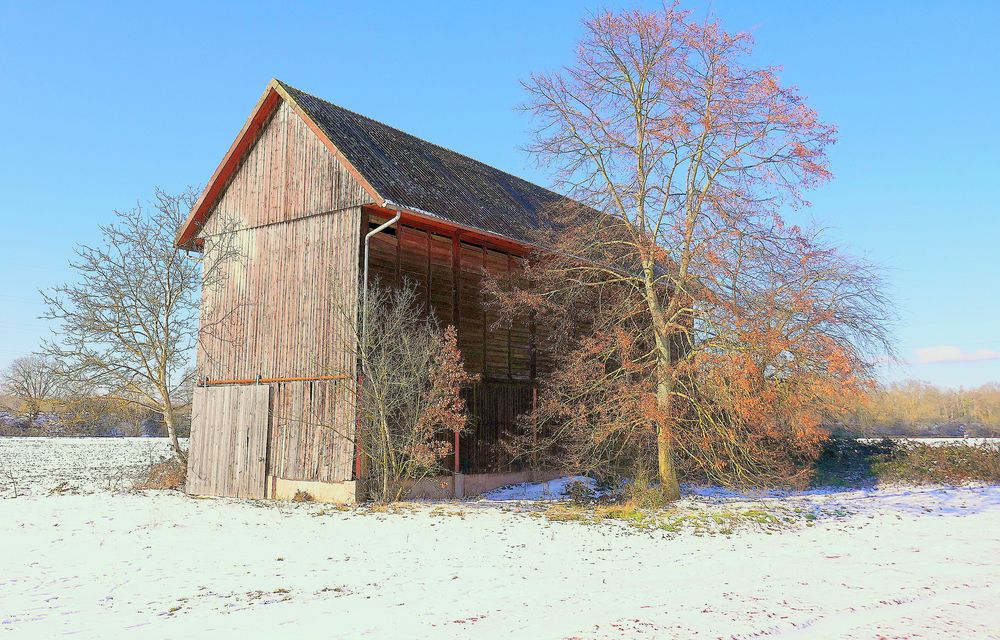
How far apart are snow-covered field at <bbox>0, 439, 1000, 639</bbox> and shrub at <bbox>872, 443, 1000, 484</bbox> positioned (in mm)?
6117

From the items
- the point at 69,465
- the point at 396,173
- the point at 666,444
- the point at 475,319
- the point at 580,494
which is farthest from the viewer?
the point at 69,465

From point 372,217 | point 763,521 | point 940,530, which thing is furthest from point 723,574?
point 372,217

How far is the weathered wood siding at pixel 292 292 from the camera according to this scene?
16.2m

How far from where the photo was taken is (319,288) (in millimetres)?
16906

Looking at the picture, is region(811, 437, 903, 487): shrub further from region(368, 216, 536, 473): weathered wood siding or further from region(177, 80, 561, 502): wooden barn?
region(177, 80, 561, 502): wooden barn

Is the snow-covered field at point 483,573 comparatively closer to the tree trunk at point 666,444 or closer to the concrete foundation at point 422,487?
the tree trunk at point 666,444

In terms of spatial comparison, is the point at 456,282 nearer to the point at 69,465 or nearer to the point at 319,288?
the point at 319,288

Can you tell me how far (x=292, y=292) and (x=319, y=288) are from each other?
1008mm

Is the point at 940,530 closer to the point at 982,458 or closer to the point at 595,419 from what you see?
the point at 595,419

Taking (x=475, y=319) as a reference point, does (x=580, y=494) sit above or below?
below

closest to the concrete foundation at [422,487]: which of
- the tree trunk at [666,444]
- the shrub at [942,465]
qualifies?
the tree trunk at [666,444]

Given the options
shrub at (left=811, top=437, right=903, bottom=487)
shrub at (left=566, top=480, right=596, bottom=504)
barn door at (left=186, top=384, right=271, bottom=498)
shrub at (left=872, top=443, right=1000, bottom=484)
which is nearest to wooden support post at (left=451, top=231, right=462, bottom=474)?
shrub at (left=566, top=480, right=596, bottom=504)

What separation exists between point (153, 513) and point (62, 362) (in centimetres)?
793

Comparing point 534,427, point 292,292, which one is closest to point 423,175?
point 292,292
